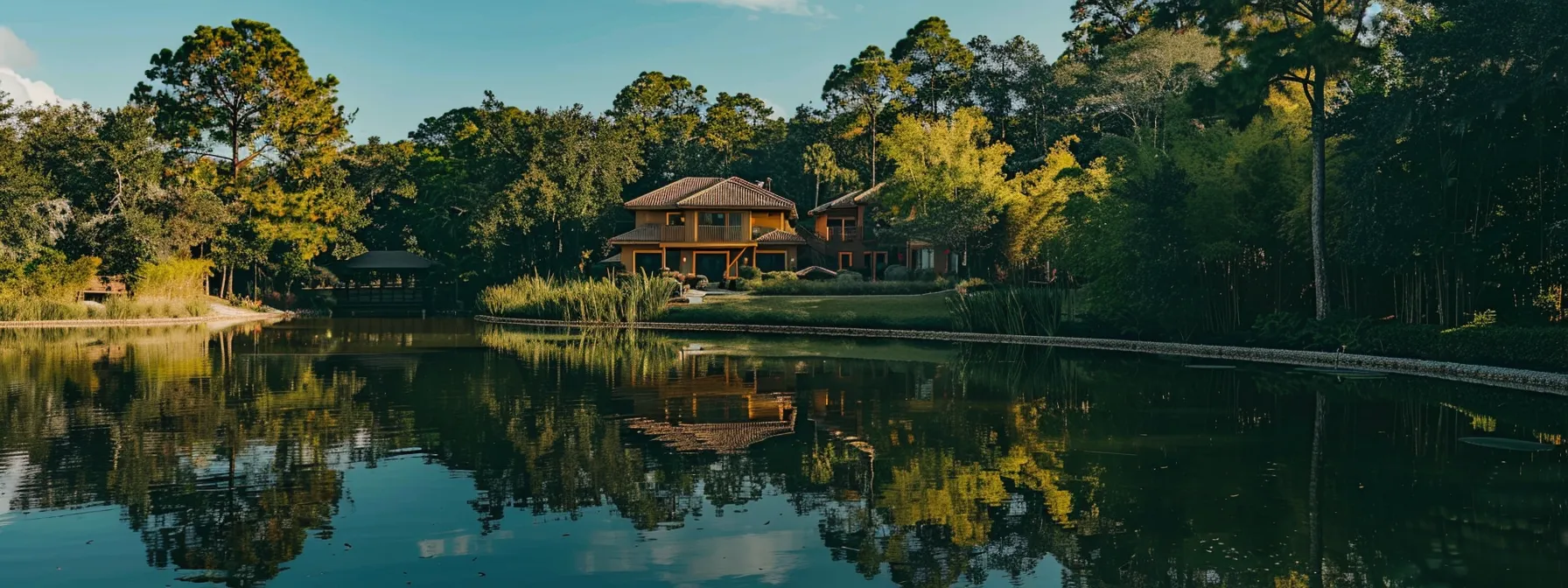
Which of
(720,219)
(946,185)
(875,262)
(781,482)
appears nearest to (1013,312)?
(781,482)

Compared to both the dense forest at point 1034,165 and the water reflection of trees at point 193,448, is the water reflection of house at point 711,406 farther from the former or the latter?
the dense forest at point 1034,165

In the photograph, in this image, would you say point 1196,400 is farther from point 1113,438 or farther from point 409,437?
point 409,437

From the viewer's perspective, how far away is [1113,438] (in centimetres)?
1312

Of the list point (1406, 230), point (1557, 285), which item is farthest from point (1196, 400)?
point (1557, 285)

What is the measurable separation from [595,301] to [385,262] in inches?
1131

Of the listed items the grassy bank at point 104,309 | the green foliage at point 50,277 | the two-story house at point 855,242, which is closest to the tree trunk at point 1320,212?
the two-story house at point 855,242

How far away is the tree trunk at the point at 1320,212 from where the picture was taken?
23859 millimetres

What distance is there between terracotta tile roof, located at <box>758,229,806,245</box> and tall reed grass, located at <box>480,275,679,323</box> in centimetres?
1324

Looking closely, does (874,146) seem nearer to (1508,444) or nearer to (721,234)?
(721,234)

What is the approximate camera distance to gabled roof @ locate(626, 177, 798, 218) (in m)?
58.3

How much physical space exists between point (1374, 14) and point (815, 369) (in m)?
15.4

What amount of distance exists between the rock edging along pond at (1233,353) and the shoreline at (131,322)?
54.6 ft

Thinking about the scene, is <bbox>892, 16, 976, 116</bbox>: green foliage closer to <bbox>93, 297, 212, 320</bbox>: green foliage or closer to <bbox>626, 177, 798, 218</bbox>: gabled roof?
<bbox>626, 177, 798, 218</bbox>: gabled roof

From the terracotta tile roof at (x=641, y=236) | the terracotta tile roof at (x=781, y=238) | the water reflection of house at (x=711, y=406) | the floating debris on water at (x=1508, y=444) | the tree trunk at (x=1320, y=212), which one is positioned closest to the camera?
the floating debris on water at (x=1508, y=444)
